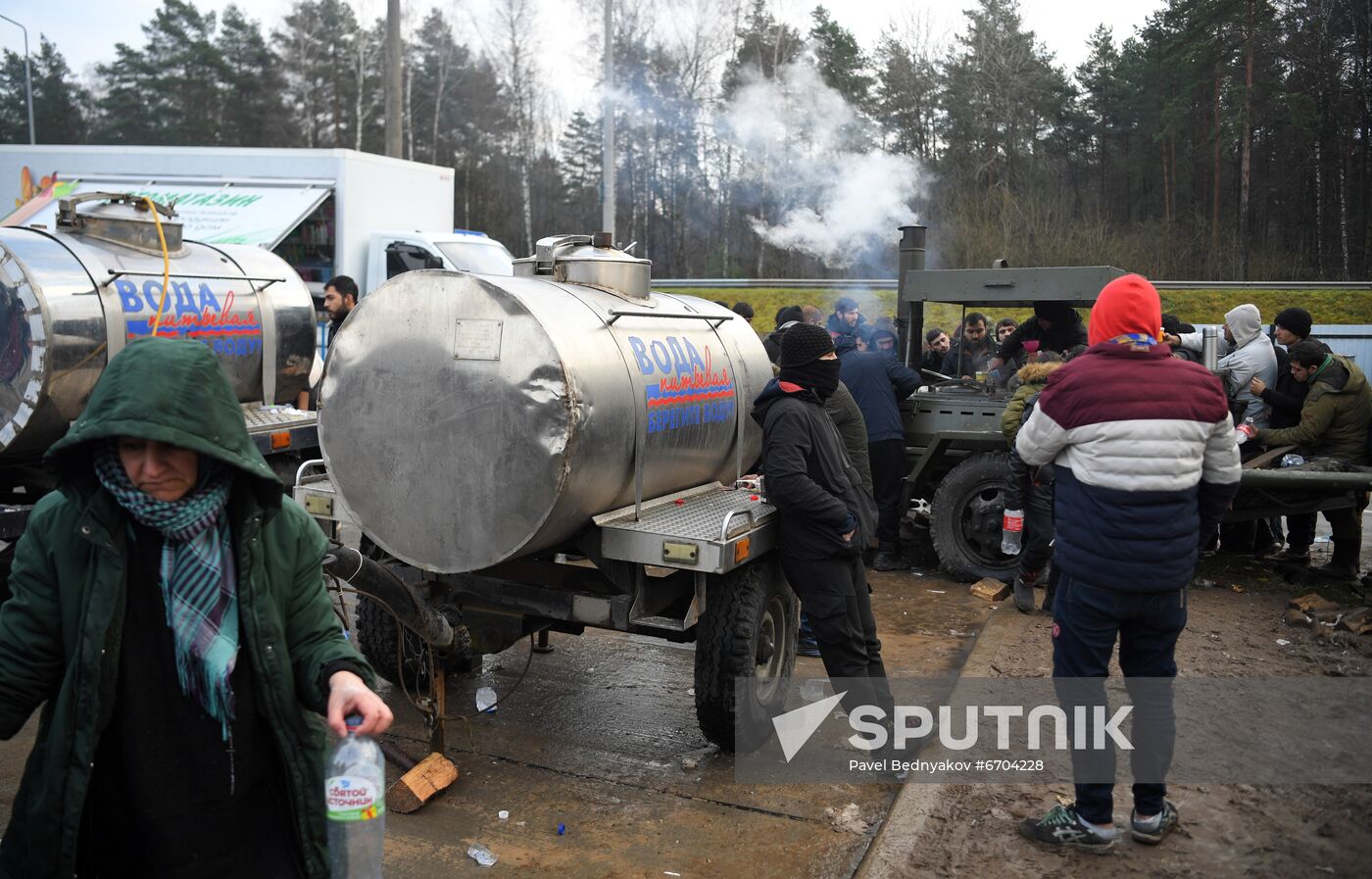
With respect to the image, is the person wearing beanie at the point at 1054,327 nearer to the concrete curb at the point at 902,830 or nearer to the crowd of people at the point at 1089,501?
the crowd of people at the point at 1089,501

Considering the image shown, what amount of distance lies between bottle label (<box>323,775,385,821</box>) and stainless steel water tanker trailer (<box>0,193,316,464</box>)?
413cm

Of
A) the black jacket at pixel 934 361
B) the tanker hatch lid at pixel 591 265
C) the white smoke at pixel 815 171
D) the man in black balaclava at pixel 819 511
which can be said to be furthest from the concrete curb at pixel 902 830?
the white smoke at pixel 815 171

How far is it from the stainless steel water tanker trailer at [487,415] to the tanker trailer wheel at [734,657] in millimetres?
596

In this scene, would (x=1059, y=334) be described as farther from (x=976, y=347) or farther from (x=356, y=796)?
(x=356, y=796)

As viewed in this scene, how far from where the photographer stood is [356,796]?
2.21 meters

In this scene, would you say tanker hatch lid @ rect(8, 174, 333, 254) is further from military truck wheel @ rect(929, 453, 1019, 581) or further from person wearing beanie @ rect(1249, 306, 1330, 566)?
person wearing beanie @ rect(1249, 306, 1330, 566)

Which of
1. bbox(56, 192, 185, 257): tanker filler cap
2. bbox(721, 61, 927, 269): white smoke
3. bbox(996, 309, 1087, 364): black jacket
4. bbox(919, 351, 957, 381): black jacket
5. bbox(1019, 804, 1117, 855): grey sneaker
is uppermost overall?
bbox(721, 61, 927, 269): white smoke

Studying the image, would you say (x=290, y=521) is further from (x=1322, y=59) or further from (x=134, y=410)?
(x=1322, y=59)

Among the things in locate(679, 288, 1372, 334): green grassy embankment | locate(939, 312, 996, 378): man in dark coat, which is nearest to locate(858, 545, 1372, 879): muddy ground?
locate(939, 312, 996, 378): man in dark coat

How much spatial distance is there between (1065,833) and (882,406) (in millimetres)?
4637

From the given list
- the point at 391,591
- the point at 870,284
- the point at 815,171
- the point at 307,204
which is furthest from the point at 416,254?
the point at 391,591

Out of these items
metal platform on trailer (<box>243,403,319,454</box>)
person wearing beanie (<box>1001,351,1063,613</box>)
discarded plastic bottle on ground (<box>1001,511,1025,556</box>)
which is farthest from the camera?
discarded plastic bottle on ground (<box>1001,511,1025,556</box>)

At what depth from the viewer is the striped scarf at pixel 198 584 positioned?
2.20 m

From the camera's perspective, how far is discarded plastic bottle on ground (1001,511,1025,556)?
7445 mm
